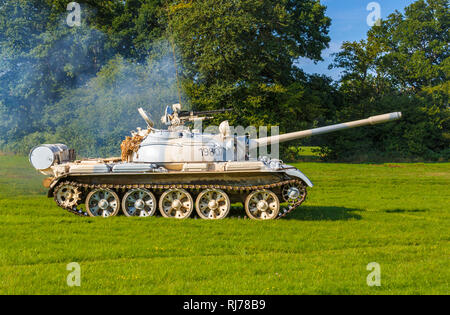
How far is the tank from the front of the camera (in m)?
12.5

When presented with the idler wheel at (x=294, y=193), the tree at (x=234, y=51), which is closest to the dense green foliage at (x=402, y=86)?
the tree at (x=234, y=51)

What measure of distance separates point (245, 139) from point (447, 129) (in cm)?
3240

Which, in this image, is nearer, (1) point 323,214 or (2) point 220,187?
(2) point 220,187

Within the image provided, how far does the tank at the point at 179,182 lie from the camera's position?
12508mm

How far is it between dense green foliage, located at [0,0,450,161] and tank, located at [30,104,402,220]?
1720 cm

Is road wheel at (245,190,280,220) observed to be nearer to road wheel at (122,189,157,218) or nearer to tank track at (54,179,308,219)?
tank track at (54,179,308,219)

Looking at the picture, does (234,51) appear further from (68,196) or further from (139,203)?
(68,196)

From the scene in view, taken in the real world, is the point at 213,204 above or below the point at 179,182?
below

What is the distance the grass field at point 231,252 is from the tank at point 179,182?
63cm

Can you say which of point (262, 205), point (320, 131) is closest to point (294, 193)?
point (262, 205)

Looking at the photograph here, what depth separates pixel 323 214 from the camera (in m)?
13.8

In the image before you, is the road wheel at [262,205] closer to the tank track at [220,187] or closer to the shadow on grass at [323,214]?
the tank track at [220,187]

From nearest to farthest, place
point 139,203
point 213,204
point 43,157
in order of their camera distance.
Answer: point 213,204 < point 139,203 < point 43,157

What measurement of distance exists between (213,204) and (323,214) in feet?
11.0
